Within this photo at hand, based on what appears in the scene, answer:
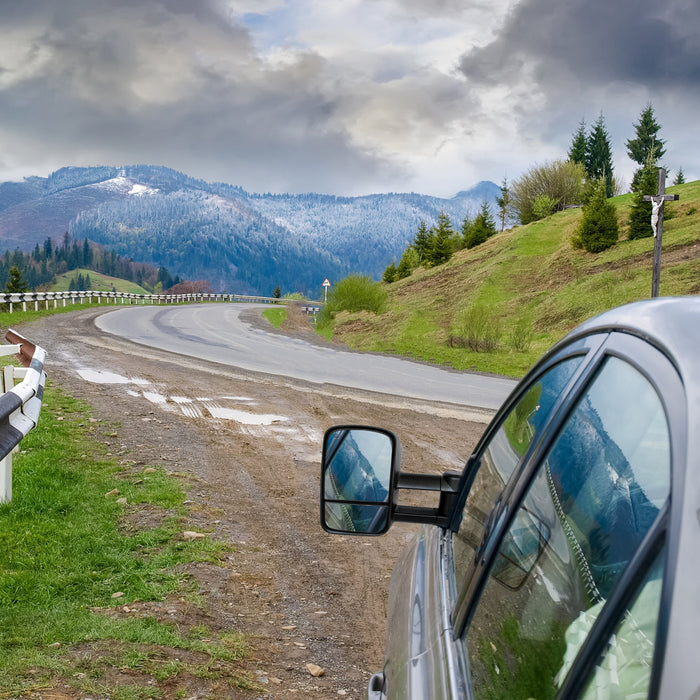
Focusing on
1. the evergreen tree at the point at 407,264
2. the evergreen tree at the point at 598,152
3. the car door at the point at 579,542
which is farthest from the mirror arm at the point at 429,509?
the evergreen tree at the point at 598,152

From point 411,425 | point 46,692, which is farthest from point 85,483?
point 411,425

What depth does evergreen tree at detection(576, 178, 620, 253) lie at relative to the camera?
40.5 metres

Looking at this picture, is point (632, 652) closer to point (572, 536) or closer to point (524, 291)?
point (572, 536)

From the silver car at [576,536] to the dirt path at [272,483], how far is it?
214 centimetres

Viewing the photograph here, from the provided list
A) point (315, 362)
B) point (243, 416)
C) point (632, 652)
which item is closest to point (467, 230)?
point (315, 362)

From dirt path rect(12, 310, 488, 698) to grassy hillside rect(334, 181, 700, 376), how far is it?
7.82 meters

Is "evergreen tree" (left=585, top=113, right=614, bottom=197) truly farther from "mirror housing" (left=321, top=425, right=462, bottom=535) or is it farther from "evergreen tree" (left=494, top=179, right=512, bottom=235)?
"mirror housing" (left=321, top=425, right=462, bottom=535)

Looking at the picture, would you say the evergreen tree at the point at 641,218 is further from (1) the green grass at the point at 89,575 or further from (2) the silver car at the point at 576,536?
(2) the silver car at the point at 576,536

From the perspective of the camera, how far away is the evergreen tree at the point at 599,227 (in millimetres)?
40531

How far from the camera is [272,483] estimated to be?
7613mm

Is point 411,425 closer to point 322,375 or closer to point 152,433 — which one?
point 152,433

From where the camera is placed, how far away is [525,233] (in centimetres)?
5247

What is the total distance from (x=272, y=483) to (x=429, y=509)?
17.7 feet

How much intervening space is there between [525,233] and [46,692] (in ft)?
171
